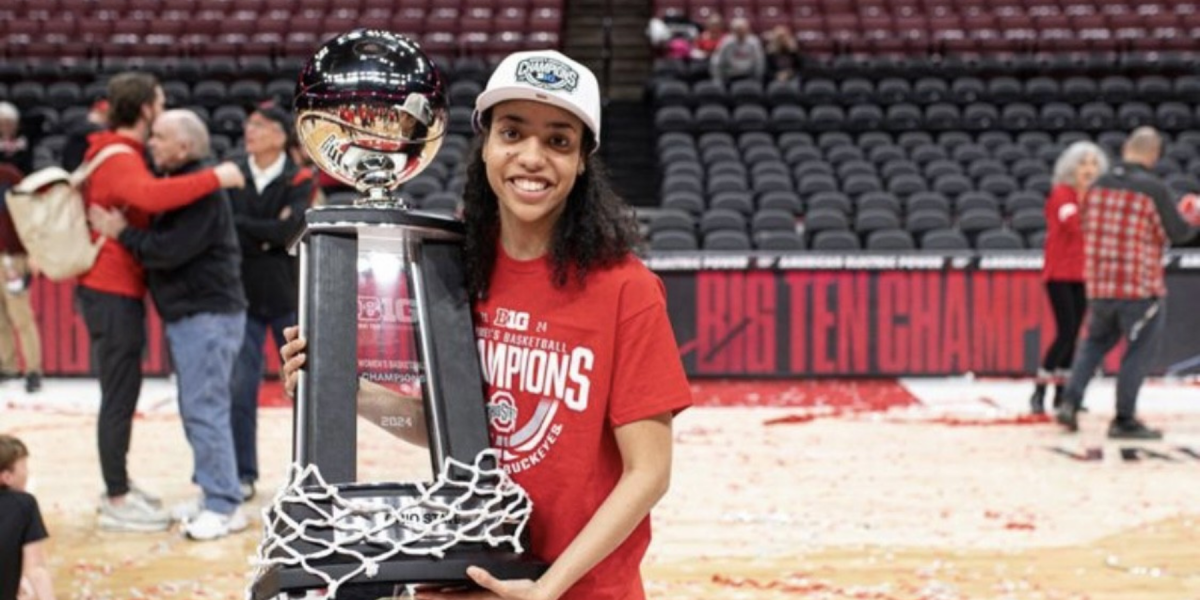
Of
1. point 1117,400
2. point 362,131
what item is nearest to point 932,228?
point 1117,400

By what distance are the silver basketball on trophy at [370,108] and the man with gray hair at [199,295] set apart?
323 cm

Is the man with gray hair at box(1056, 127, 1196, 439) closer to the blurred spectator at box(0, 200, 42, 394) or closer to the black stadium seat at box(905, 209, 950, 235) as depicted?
the black stadium seat at box(905, 209, 950, 235)

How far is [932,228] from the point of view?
10.8 m

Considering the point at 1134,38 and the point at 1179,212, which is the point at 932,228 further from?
the point at 1134,38

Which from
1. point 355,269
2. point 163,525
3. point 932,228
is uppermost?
point 355,269

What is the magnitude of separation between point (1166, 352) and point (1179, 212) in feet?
9.69

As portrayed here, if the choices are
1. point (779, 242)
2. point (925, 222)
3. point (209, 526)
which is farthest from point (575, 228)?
point (925, 222)

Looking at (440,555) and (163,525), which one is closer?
(440,555)

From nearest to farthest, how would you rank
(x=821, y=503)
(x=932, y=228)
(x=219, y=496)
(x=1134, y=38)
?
(x=219, y=496)
(x=821, y=503)
(x=932, y=228)
(x=1134, y=38)

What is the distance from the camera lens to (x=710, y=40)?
15.3m

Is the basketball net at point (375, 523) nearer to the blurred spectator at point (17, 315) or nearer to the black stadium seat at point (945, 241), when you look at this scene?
the blurred spectator at point (17, 315)

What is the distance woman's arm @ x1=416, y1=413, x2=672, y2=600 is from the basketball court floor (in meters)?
2.66

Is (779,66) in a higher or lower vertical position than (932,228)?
higher

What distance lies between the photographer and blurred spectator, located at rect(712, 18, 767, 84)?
14375mm
